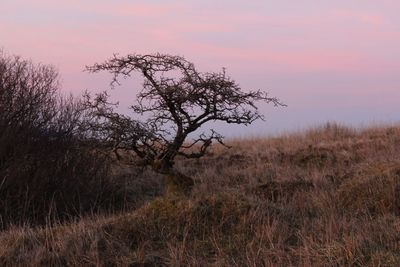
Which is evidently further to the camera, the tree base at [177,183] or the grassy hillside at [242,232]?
the tree base at [177,183]

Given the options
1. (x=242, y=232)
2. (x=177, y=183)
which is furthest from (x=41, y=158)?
(x=242, y=232)

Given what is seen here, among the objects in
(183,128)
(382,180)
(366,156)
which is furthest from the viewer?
(366,156)

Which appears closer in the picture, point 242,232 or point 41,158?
point 242,232

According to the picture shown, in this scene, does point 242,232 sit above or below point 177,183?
below

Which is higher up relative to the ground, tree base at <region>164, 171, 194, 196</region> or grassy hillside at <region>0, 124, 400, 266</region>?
tree base at <region>164, 171, 194, 196</region>

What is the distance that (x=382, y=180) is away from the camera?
25.8ft

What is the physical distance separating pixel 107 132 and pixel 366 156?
6.29 m

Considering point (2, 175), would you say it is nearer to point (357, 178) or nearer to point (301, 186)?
point (301, 186)

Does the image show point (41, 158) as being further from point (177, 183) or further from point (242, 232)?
point (242, 232)

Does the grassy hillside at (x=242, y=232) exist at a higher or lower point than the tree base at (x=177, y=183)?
lower

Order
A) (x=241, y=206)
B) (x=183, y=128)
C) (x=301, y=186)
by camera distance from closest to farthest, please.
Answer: (x=241, y=206), (x=183, y=128), (x=301, y=186)

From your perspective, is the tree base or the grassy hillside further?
the tree base

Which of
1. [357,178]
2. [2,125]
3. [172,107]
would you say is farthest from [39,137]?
[357,178]

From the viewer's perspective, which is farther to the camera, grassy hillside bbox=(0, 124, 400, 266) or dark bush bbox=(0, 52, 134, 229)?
dark bush bbox=(0, 52, 134, 229)
